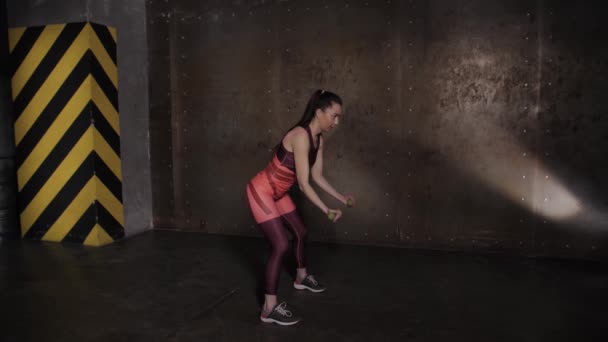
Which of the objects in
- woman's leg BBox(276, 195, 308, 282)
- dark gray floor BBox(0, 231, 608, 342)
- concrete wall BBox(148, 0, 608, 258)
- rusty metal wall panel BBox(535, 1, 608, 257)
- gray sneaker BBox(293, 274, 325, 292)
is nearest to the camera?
dark gray floor BBox(0, 231, 608, 342)

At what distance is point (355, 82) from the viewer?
4.91 m

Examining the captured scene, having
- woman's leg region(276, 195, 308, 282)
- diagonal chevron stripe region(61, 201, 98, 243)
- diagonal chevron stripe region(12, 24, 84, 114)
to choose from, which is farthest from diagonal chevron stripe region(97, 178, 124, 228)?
woman's leg region(276, 195, 308, 282)

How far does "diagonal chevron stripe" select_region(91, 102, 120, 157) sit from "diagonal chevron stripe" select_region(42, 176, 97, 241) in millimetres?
454

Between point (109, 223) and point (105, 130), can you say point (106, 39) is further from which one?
point (109, 223)

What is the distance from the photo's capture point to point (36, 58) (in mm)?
5062

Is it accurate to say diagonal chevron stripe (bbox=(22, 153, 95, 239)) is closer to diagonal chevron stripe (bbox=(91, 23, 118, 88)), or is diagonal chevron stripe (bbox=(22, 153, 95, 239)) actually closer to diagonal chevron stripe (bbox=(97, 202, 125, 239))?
diagonal chevron stripe (bbox=(97, 202, 125, 239))

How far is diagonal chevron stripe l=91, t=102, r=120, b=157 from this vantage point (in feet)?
16.2

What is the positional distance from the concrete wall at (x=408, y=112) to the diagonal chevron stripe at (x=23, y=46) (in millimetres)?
1236

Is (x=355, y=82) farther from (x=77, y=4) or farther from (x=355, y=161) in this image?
(x=77, y=4)

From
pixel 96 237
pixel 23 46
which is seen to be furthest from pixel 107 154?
pixel 23 46

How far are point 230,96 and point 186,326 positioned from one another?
2.98 metres

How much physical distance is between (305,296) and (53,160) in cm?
324

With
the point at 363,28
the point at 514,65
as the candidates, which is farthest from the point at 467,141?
the point at 363,28

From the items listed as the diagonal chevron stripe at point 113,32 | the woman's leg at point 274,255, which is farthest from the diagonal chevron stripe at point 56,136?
the woman's leg at point 274,255
